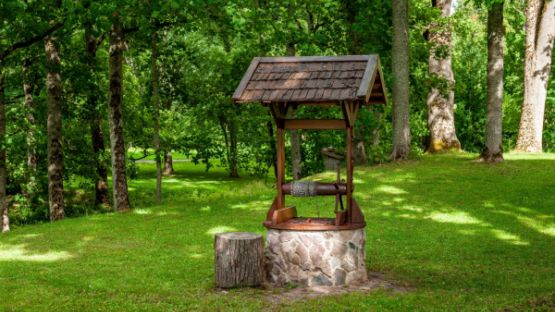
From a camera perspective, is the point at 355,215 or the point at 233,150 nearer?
the point at 355,215

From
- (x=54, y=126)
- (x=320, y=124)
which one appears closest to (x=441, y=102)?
(x=54, y=126)

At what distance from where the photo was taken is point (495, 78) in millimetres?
23078

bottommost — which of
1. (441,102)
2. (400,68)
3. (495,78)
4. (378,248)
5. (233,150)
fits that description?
(378,248)

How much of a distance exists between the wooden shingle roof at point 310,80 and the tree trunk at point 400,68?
12.4 meters

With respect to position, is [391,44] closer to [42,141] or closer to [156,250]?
[42,141]

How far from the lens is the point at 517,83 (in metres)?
42.6

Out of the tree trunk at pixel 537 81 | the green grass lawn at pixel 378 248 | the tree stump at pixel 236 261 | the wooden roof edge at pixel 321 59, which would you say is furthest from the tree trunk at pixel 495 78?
the tree stump at pixel 236 261

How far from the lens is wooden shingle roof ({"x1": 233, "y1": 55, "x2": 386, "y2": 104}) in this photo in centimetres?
1114

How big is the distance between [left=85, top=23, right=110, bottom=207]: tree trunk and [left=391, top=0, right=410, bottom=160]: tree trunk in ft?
34.8

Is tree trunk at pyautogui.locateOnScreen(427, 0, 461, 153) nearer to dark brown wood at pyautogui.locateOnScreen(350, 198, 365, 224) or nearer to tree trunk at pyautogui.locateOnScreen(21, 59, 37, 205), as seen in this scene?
tree trunk at pyautogui.locateOnScreen(21, 59, 37, 205)

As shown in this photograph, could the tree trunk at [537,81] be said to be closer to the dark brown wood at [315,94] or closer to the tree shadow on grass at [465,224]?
the tree shadow on grass at [465,224]

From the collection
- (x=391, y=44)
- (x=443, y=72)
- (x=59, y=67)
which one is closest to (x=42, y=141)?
(x=59, y=67)

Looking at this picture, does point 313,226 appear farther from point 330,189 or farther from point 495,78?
point 495,78

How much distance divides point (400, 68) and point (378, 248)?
11048mm
